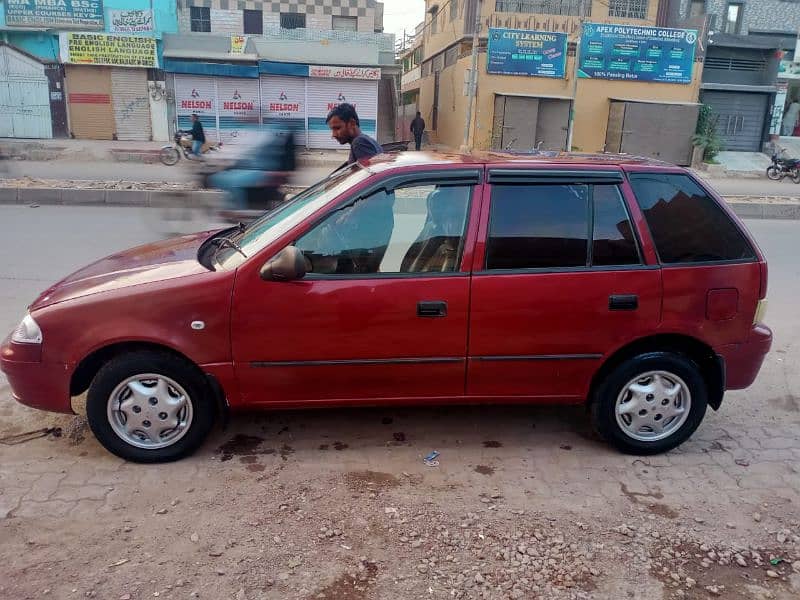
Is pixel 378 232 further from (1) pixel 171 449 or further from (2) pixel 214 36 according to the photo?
(2) pixel 214 36

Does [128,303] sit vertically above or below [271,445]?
above

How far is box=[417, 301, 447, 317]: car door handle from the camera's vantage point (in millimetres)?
3236

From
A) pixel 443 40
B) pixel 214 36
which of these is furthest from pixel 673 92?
pixel 214 36

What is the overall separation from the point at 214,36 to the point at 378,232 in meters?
22.4

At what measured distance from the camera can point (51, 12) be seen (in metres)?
22.2

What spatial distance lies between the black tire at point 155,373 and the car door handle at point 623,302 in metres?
2.07

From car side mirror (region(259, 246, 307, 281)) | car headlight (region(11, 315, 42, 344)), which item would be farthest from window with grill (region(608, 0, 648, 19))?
car headlight (region(11, 315, 42, 344))

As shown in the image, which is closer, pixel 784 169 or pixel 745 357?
pixel 745 357

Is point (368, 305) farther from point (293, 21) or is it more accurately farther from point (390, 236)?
point (293, 21)

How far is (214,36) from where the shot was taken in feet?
75.4

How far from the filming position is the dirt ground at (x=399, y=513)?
8.40 ft

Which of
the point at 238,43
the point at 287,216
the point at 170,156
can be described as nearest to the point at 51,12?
the point at 238,43

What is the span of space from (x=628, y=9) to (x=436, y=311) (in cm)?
2308

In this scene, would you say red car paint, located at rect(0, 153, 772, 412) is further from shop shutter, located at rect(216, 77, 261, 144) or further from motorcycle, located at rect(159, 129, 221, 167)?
shop shutter, located at rect(216, 77, 261, 144)
